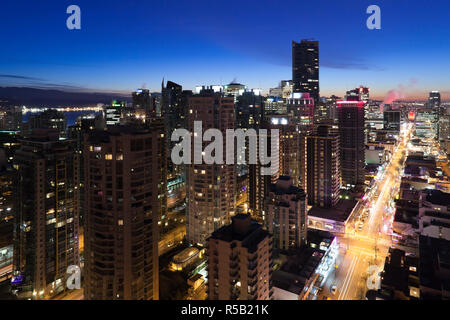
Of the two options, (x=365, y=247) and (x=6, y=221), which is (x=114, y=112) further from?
(x=365, y=247)

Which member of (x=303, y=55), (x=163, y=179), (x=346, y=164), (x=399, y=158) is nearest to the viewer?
(x=163, y=179)

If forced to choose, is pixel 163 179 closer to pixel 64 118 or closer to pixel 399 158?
pixel 64 118

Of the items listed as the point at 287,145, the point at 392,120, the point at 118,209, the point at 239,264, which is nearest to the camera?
the point at 118,209

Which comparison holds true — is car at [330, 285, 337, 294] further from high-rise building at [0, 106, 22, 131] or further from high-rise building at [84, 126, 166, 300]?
high-rise building at [0, 106, 22, 131]

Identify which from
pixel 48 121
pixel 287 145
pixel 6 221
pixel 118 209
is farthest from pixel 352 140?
pixel 6 221

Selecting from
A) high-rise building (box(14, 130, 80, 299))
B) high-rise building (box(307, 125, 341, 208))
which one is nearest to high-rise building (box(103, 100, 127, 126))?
high-rise building (box(14, 130, 80, 299))
